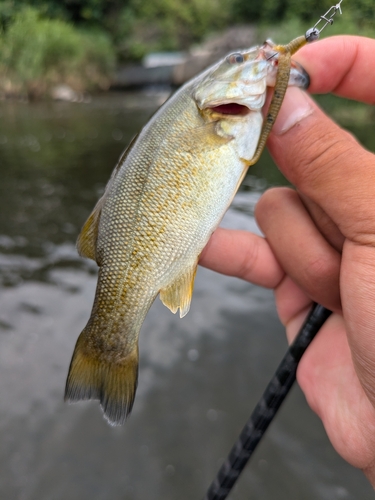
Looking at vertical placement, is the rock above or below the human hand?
below

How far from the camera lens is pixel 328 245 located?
189 cm

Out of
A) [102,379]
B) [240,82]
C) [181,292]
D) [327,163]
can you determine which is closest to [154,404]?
[102,379]

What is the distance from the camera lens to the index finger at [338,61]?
5.82 feet

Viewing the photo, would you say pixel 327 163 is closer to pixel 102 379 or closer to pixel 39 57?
pixel 102 379

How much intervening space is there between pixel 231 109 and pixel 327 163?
18.7 inches

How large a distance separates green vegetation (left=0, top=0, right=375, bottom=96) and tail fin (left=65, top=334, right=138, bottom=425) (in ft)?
25.4

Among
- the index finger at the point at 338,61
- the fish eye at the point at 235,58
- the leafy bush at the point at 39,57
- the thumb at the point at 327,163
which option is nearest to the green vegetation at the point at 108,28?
the leafy bush at the point at 39,57

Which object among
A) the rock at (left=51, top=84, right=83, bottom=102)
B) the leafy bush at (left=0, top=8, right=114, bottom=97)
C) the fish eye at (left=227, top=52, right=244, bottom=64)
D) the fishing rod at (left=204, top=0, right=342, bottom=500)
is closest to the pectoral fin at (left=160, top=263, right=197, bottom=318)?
the fishing rod at (left=204, top=0, right=342, bottom=500)

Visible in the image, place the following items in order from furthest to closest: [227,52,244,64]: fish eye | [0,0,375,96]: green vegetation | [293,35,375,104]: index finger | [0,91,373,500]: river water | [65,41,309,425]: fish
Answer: [0,0,375,96]: green vegetation
[0,91,373,500]: river water
[293,35,375,104]: index finger
[227,52,244,64]: fish eye
[65,41,309,425]: fish

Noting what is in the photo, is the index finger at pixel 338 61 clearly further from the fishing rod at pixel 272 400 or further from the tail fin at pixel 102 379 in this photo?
the tail fin at pixel 102 379

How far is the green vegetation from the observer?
1670 centimetres

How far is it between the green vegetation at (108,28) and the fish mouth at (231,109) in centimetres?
681

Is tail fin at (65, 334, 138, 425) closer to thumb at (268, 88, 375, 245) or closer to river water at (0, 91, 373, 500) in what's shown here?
thumb at (268, 88, 375, 245)

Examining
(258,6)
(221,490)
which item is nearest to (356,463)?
(221,490)
